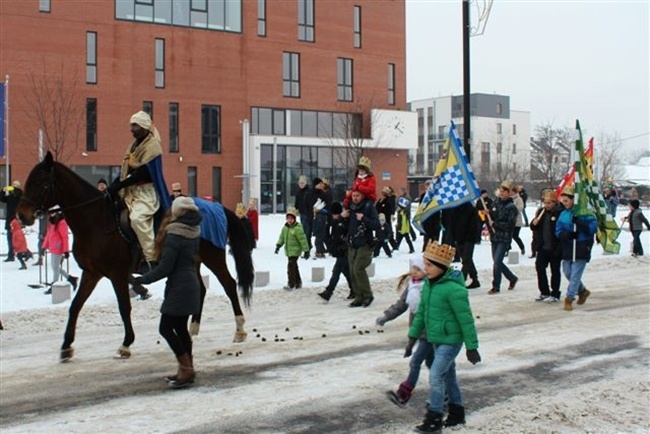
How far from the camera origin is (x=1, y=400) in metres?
7.21

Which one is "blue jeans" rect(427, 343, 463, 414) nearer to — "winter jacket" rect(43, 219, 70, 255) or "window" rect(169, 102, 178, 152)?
"winter jacket" rect(43, 219, 70, 255)

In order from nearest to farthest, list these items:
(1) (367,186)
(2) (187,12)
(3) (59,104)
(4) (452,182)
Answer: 1. (1) (367,186)
2. (4) (452,182)
3. (3) (59,104)
4. (2) (187,12)

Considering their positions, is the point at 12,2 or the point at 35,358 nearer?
the point at 35,358

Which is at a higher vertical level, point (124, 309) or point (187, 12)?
point (187, 12)

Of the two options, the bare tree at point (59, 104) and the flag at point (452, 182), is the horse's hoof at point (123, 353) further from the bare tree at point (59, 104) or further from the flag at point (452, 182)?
the bare tree at point (59, 104)

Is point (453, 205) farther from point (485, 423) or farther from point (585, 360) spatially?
point (485, 423)

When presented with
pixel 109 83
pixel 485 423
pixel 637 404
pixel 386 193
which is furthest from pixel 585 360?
pixel 109 83

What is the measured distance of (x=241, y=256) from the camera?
34.5 feet

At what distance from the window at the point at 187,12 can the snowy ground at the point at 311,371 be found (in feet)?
120

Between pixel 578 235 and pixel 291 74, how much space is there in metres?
41.9

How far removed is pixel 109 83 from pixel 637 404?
141ft

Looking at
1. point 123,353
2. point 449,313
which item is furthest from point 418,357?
point 123,353

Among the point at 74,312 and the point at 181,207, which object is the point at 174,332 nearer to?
the point at 181,207

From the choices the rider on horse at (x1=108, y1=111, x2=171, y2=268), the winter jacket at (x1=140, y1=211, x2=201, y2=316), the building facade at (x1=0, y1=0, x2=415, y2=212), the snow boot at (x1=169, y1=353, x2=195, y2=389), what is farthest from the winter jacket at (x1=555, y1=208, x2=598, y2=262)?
the building facade at (x1=0, y1=0, x2=415, y2=212)
